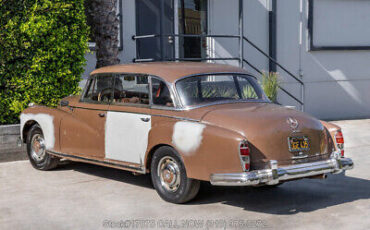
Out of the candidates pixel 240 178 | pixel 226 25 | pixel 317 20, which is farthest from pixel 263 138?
pixel 317 20

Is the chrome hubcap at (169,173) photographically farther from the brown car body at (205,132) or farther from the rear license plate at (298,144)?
the rear license plate at (298,144)

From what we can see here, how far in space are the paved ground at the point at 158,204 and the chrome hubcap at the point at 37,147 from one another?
0.26 metres

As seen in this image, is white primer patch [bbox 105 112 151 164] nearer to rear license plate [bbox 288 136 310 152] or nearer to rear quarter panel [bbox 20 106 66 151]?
rear quarter panel [bbox 20 106 66 151]

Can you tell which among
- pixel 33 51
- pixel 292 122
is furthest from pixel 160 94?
pixel 33 51

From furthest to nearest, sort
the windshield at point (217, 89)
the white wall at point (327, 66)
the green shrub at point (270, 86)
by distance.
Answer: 1. the white wall at point (327, 66)
2. the green shrub at point (270, 86)
3. the windshield at point (217, 89)

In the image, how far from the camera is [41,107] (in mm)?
8703

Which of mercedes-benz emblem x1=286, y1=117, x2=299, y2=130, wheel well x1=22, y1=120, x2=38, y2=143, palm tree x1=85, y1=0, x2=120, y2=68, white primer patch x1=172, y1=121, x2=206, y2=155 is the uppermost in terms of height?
palm tree x1=85, y1=0, x2=120, y2=68

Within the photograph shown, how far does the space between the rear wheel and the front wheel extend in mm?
2439

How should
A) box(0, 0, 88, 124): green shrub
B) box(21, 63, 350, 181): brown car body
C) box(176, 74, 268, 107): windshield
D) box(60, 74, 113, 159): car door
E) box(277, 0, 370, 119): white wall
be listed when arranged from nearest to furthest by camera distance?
box(21, 63, 350, 181): brown car body → box(176, 74, 268, 107): windshield → box(60, 74, 113, 159): car door → box(0, 0, 88, 124): green shrub → box(277, 0, 370, 119): white wall

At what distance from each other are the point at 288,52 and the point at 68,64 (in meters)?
7.94

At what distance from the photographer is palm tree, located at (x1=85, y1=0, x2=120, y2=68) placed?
34.7ft

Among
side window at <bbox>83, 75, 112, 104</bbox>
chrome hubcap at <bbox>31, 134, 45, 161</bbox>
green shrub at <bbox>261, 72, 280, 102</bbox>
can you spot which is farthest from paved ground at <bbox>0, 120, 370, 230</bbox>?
green shrub at <bbox>261, 72, 280, 102</bbox>

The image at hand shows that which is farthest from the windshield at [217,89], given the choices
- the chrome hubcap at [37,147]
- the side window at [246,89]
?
the chrome hubcap at [37,147]

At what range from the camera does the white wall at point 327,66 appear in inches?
629
